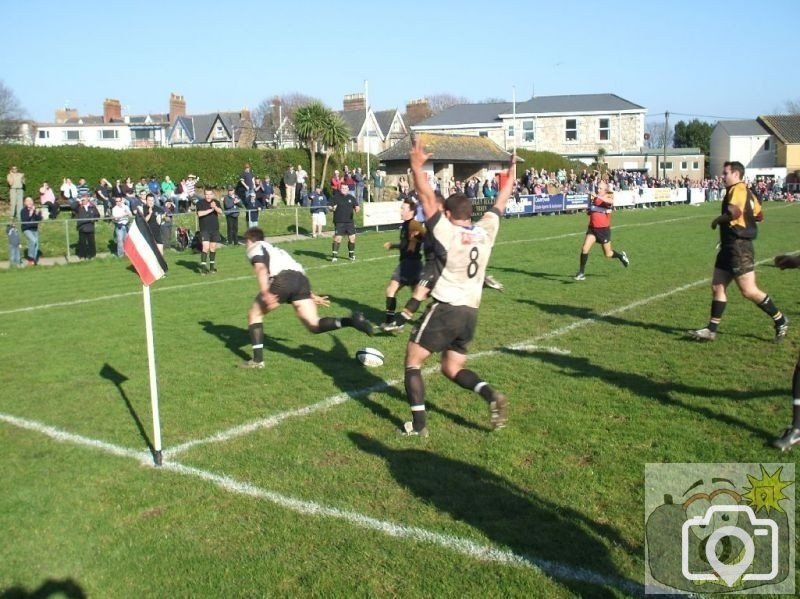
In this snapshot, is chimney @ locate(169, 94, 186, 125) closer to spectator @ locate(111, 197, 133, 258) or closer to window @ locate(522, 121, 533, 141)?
window @ locate(522, 121, 533, 141)

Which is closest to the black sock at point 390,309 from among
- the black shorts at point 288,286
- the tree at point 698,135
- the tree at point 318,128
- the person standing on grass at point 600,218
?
the black shorts at point 288,286

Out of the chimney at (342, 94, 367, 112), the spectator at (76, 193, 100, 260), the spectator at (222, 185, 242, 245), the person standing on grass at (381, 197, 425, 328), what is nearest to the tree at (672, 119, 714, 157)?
the chimney at (342, 94, 367, 112)

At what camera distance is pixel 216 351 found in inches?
398

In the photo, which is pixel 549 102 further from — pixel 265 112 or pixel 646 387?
pixel 646 387

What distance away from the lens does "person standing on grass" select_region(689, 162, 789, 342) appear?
30.3 ft

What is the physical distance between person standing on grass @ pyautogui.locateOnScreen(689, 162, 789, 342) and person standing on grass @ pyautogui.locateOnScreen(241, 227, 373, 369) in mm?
4523

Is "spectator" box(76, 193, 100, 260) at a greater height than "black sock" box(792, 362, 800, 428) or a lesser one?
greater

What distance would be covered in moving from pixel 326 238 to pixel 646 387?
20.3 meters

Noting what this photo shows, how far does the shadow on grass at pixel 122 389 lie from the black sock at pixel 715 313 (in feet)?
22.7

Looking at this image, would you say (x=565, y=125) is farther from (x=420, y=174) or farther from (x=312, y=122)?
(x=420, y=174)

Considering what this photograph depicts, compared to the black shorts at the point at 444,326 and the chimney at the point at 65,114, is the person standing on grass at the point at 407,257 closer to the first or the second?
the black shorts at the point at 444,326

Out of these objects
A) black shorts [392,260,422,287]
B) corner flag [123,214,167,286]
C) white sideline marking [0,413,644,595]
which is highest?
corner flag [123,214,167,286]

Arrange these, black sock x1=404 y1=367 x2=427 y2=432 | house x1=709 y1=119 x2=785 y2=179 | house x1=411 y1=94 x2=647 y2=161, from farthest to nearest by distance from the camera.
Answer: house x1=709 y1=119 x2=785 y2=179 < house x1=411 y1=94 x2=647 y2=161 < black sock x1=404 y1=367 x2=427 y2=432

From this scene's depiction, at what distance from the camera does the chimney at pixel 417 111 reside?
74.2 meters
